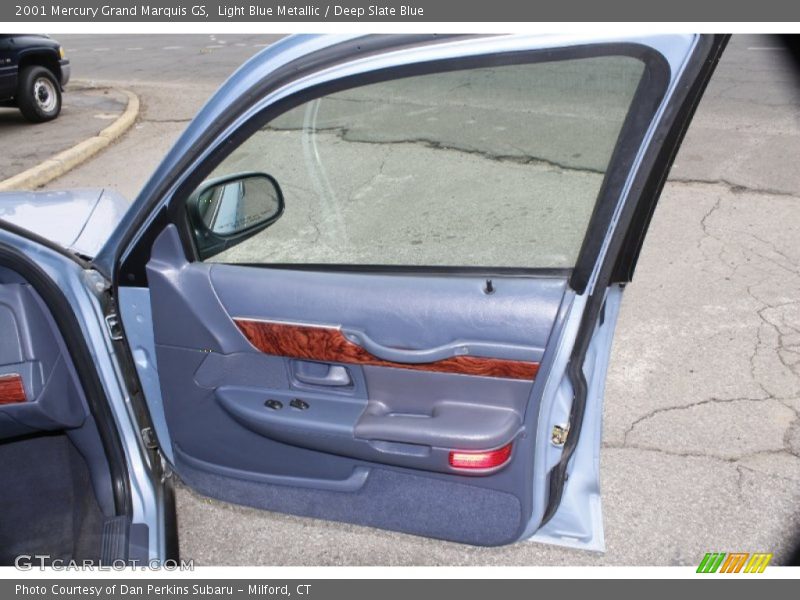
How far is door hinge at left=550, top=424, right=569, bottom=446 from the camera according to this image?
2.27 m

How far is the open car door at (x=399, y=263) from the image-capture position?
6.11 ft

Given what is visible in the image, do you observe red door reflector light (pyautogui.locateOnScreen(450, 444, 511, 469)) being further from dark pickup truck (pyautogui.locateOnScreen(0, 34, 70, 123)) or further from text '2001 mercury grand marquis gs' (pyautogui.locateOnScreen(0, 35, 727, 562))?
dark pickup truck (pyautogui.locateOnScreen(0, 34, 70, 123))

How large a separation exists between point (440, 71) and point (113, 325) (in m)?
1.34

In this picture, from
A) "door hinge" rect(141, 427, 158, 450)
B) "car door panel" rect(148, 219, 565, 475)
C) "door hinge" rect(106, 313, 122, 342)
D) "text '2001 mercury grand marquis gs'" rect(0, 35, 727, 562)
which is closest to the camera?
"text '2001 mercury grand marquis gs'" rect(0, 35, 727, 562)

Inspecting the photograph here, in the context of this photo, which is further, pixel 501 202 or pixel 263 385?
pixel 263 385

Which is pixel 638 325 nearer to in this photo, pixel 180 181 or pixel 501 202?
pixel 501 202

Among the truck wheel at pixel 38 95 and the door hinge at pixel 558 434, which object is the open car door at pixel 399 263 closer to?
the door hinge at pixel 558 434

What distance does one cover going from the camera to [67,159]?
711cm

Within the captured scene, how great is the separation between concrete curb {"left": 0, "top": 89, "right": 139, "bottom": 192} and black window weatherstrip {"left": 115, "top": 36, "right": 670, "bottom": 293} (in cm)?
438

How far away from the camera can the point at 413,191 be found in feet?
7.15

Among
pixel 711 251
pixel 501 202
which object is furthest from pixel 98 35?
pixel 501 202

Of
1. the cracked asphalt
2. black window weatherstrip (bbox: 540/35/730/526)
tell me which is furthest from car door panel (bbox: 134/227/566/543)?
the cracked asphalt

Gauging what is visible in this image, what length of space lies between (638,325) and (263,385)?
251cm

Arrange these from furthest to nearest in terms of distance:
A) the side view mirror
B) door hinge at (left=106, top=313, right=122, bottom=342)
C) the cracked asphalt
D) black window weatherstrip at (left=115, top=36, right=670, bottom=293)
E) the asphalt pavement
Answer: the asphalt pavement < the cracked asphalt < door hinge at (left=106, top=313, right=122, bottom=342) < the side view mirror < black window weatherstrip at (left=115, top=36, right=670, bottom=293)
